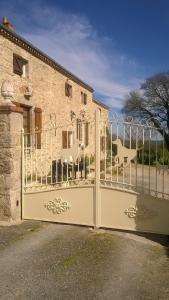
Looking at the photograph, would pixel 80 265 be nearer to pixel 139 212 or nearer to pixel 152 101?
pixel 139 212

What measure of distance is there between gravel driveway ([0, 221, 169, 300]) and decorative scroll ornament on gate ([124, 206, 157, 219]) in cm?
34

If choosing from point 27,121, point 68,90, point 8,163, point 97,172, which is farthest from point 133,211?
point 68,90

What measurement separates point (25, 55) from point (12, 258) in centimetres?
858

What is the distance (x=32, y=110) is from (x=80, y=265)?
855 cm

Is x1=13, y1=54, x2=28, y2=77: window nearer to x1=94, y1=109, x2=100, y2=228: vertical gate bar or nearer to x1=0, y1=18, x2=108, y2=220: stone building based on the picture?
x1=0, y1=18, x2=108, y2=220: stone building

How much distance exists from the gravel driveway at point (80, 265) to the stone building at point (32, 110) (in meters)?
1.16

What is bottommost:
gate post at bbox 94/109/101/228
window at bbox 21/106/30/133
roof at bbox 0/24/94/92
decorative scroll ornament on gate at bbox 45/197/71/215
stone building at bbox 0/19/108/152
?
decorative scroll ornament on gate at bbox 45/197/71/215

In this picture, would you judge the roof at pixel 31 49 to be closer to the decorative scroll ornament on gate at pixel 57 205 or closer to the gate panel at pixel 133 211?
the decorative scroll ornament on gate at pixel 57 205

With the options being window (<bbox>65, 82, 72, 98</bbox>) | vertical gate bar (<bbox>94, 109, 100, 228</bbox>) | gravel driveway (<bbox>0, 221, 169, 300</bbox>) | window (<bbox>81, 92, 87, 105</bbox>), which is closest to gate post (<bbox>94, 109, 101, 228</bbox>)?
vertical gate bar (<bbox>94, 109, 100, 228</bbox>)

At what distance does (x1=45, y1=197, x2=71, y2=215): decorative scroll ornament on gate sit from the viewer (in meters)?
5.75

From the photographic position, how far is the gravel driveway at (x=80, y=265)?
3.33 meters

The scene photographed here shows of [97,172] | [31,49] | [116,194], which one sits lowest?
[116,194]

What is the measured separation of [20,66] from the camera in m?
10.9

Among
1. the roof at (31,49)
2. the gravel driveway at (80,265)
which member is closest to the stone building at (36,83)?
the roof at (31,49)
